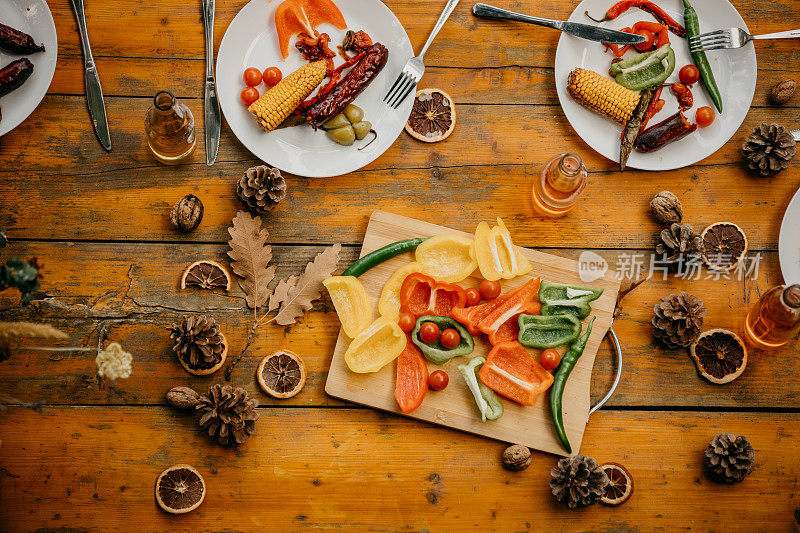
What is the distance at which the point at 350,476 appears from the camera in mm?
2193

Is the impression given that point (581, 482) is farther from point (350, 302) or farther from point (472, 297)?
point (350, 302)

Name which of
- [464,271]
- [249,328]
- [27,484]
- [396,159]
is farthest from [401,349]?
[27,484]

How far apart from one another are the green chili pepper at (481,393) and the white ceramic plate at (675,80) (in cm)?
103

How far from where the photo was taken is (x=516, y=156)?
2.44m

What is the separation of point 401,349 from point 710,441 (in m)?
1.29

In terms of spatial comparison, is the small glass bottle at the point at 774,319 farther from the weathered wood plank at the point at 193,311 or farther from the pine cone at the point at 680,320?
the pine cone at the point at 680,320

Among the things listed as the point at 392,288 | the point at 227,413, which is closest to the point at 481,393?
the point at 392,288

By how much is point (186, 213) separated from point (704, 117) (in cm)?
212

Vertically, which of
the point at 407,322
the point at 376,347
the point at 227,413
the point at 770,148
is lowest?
the point at 227,413

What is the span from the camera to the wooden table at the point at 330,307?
2164 mm

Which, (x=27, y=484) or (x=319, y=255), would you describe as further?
(x=319, y=255)

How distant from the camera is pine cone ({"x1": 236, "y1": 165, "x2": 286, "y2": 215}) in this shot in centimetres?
222

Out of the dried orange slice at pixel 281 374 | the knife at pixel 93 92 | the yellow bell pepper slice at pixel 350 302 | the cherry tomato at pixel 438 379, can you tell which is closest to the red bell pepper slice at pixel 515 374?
the cherry tomato at pixel 438 379

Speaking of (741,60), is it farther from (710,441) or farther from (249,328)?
(249,328)
